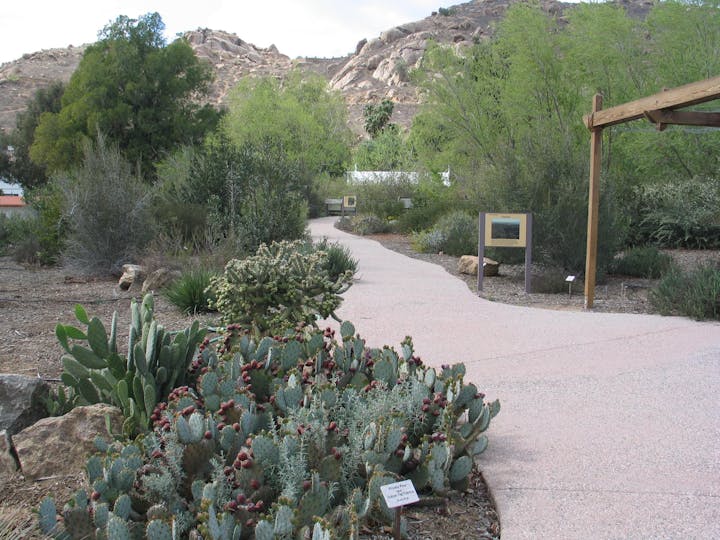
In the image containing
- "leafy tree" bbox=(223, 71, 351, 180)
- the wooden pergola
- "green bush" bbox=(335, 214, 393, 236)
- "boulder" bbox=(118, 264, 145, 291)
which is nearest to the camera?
the wooden pergola

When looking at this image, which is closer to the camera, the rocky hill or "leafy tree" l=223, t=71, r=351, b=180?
"leafy tree" l=223, t=71, r=351, b=180

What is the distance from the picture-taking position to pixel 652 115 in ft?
29.1

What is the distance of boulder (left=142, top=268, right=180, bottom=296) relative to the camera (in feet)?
34.3

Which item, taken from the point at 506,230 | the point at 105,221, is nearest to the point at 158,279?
the point at 105,221

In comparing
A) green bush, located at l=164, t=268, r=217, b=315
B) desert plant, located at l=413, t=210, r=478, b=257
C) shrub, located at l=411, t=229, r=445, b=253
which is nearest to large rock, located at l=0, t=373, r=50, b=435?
green bush, located at l=164, t=268, r=217, b=315

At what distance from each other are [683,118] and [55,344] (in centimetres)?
796

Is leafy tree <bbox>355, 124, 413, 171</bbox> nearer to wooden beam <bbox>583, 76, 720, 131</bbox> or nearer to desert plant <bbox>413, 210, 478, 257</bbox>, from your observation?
desert plant <bbox>413, 210, 478, 257</bbox>

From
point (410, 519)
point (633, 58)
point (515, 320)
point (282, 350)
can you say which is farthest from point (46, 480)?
point (633, 58)

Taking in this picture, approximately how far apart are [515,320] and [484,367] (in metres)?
2.61

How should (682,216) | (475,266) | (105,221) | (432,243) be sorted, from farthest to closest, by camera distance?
(432,243), (682,216), (475,266), (105,221)

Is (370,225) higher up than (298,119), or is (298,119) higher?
(298,119)

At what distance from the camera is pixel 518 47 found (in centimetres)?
1952

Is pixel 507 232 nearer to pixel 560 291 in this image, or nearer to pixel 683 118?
pixel 560 291

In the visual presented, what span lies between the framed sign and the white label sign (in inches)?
352
